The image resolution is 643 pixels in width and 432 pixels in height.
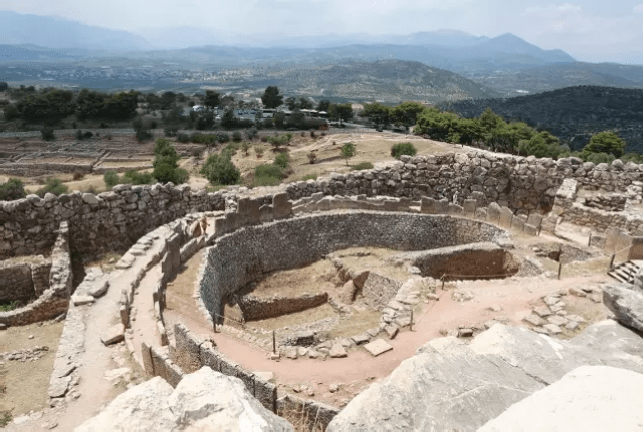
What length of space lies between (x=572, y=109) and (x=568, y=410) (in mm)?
119673

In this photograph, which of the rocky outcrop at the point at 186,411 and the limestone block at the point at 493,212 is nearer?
the rocky outcrop at the point at 186,411

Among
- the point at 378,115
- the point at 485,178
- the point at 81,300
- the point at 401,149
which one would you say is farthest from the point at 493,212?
the point at 378,115

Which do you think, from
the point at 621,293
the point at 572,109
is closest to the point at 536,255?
the point at 621,293

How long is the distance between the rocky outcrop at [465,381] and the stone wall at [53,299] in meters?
13.3

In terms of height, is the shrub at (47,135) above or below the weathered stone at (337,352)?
below

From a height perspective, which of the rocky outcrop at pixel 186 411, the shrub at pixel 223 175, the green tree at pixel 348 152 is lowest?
the green tree at pixel 348 152

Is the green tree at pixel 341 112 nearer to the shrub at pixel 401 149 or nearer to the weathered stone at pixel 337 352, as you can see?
the shrub at pixel 401 149

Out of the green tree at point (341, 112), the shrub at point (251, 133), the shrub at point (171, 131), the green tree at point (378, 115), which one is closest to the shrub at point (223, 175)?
the shrub at point (251, 133)

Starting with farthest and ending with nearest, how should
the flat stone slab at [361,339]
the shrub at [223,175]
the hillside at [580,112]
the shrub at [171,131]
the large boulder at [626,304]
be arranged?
the hillside at [580,112]
the shrub at [171,131]
the shrub at [223,175]
the flat stone slab at [361,339]
the large boulder at [626,304]

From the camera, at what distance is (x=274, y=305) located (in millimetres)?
15953

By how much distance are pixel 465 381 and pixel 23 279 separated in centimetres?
1665

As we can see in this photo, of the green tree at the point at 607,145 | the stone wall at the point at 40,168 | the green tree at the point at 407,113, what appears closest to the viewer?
the green tree at the point at 607,145

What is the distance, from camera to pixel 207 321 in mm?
11742

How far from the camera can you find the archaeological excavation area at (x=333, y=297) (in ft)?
15.6
